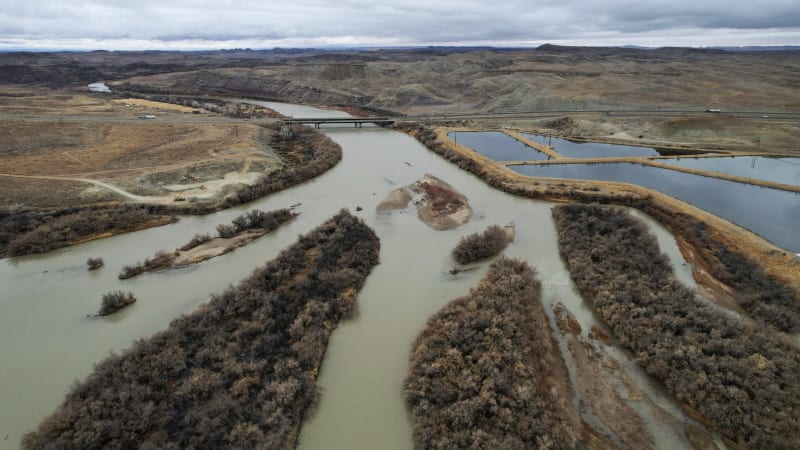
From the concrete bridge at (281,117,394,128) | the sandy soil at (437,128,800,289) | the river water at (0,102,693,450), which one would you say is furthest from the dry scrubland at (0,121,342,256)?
the concrete bridge at (281,117,394,128)

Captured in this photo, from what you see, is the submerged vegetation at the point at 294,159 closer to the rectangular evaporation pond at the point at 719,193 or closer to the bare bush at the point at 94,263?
the bare bush at the point at 94,263

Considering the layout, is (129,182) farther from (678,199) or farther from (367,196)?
(678,199)

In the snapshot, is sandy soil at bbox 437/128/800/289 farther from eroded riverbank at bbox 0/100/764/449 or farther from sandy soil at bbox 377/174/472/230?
sandy soil at bbox 377/174/472/230

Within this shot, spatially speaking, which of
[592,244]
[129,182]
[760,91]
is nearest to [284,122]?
[129,182]

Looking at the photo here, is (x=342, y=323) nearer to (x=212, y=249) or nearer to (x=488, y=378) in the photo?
(x=488, y=378)

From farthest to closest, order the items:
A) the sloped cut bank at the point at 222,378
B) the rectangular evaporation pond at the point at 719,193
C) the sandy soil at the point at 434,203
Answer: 1. the sandy soil at the point at 434,203
2. the rectangular evaporation pond at the point at 719,193
3. the sloped cut bank at the point at 222,378

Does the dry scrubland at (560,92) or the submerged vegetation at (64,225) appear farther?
the dry scrubland at (560,92)

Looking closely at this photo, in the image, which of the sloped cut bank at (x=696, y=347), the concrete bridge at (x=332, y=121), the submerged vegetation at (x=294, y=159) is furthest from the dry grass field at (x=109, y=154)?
the sloped cut bank at (x=696, y=347)
